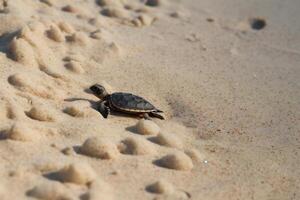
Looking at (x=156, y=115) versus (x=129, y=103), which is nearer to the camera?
(x=129, y=103)

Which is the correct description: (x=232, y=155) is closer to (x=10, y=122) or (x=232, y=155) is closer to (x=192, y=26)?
(x=10, y=122)

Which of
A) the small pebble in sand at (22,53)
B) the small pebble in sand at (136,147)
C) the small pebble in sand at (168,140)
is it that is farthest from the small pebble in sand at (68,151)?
the small pebble in sand at (22,53)

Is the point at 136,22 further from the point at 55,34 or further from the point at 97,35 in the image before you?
the point at 55,34

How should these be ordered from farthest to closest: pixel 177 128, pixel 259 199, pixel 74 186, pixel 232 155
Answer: pixel 177 128
pixel 232 155
pixel 259 199
pixel 74 186

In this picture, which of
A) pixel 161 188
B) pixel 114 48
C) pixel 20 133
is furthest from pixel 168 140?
pixel 114 48

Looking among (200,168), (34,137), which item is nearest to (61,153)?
(34,137)
